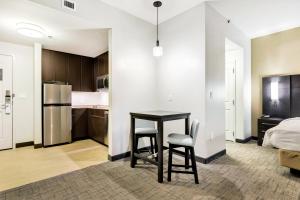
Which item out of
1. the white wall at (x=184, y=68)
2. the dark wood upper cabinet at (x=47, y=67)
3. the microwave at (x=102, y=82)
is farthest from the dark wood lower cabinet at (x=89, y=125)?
the white wall at (x=184, y=68)

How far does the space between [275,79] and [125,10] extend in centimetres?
400

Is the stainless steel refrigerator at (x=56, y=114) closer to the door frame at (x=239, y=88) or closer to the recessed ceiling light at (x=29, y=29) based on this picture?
the recessed ceiling light at (x=29, y=29)

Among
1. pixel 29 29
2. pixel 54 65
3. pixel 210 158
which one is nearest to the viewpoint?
pixel 29 29

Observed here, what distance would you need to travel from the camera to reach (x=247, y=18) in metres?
3.60

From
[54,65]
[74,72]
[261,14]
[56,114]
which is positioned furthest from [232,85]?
[54,65]

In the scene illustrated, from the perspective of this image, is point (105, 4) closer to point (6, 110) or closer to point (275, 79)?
point (6, 110)

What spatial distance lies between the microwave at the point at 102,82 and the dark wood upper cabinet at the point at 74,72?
0.56 m

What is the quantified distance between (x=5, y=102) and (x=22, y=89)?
1.51 ft

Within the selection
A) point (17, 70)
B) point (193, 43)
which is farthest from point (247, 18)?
point (17, 70)

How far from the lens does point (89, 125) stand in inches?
192

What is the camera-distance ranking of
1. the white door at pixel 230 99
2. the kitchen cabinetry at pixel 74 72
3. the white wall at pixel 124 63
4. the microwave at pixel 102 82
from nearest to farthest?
the white wall at pixel 124 63, the white door at pixel 230 99, the microwave at pixel 102 82, the kitchen cabinetry at pixel 74 72

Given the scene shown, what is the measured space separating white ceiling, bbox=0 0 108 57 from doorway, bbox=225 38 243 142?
3315mm

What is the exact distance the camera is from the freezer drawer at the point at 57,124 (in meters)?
4.13

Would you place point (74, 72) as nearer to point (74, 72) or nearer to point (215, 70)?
point (74, 72)
